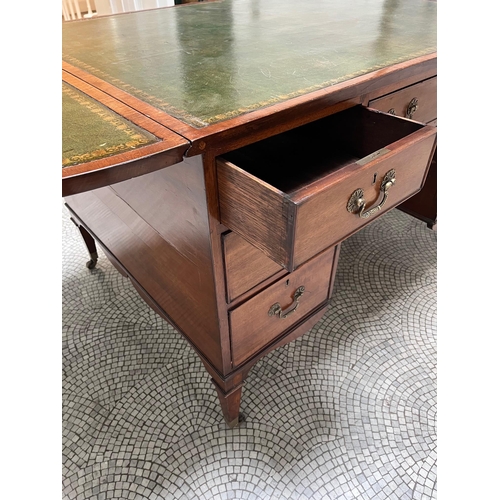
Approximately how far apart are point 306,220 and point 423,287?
837mm

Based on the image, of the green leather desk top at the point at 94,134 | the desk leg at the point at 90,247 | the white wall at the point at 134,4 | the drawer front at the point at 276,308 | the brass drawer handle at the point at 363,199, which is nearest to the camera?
the green leather desk top at the point at 94,134

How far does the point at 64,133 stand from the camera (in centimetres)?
43

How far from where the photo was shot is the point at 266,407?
0.86 meters

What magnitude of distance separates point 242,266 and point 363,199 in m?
0.21

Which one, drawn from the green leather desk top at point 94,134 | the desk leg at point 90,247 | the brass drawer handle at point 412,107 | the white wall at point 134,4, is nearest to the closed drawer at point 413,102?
the brass drawer handle at point 412,107

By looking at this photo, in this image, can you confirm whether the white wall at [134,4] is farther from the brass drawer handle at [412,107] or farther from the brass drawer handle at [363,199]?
the brass drawer handle at [363,199]

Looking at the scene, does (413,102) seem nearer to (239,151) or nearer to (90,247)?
(239,151)

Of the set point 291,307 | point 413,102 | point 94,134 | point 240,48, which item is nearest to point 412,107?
point 413,102

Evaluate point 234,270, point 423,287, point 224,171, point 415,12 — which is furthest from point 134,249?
point 415,12

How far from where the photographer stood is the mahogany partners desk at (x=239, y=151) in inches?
17.8

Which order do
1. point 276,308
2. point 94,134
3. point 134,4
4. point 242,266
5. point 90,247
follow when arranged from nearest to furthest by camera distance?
point 94,134
point 242,266
point 276,308
point 90,247
point 134,4

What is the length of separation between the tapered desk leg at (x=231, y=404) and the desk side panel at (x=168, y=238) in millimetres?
62

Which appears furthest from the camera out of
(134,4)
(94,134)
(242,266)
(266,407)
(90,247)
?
(134,4)

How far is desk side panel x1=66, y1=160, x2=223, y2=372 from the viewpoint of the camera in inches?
21.8
